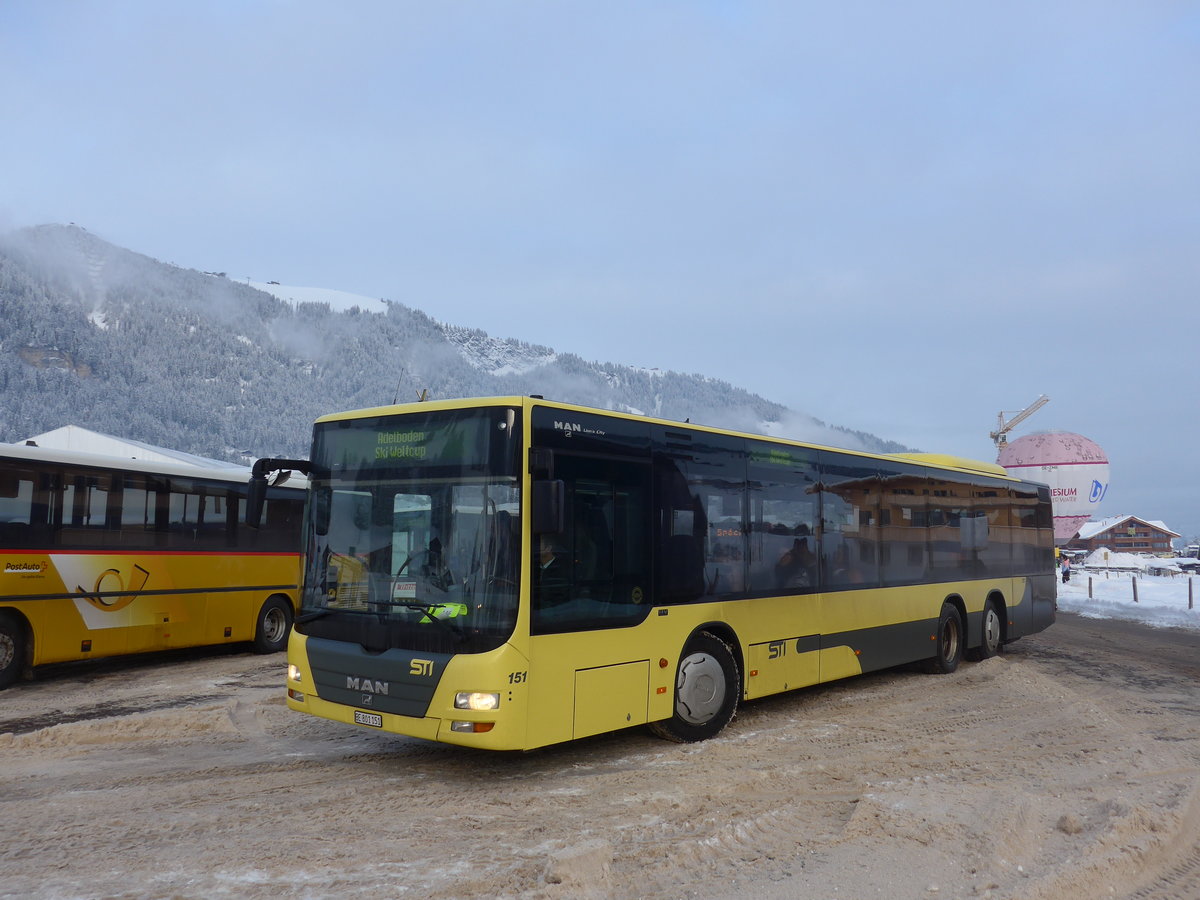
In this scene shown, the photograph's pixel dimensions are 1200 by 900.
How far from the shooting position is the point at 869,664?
11.0 metres

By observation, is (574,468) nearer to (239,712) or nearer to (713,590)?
(713,590)

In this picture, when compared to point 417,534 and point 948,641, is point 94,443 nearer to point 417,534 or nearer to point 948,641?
point 948,641

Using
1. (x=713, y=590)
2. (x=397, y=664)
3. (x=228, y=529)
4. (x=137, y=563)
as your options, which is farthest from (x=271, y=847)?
(x=228, y=529)

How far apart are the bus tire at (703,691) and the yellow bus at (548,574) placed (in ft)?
0.06

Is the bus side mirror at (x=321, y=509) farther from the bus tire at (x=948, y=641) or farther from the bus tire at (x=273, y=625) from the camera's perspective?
the bus tire at (x=948, y=641)

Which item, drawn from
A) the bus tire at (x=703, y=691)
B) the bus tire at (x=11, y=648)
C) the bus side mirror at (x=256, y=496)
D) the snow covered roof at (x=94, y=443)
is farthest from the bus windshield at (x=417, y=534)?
the snow covered roof at (x=94, y=443)

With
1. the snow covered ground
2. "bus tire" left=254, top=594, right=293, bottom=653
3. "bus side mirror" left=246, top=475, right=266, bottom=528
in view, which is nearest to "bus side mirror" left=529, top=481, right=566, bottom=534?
"bus side mirror" left=246, top=475, right=266, bottom=528

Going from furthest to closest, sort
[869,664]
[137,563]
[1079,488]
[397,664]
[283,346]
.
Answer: [283,346] < [1079,488] < [137,563] < [869,664] < [397,664]

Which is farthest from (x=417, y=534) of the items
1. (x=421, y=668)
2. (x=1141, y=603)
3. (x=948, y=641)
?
(x=1141, y=603)

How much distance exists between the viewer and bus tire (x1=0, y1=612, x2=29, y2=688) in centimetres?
1133

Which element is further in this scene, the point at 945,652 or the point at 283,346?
the point at 283,346

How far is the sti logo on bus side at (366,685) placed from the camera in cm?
693

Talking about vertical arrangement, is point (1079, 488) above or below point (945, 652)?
above

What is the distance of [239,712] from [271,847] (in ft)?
16.1
